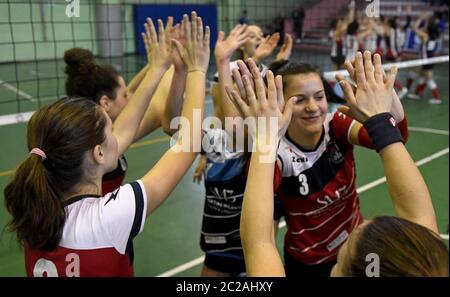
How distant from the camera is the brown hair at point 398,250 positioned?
29.2 inches

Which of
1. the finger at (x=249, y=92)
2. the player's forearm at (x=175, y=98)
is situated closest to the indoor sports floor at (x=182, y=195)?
the player's forearm at (x=175, y=98)

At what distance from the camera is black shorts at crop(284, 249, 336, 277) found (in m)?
1.71

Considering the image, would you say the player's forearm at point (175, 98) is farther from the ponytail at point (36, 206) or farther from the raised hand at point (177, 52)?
the ponytail at point (36, 206)

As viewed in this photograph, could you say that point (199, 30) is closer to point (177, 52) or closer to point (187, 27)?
point (187, 27)

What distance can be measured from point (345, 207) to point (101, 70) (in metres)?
1.06

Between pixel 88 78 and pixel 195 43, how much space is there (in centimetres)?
65

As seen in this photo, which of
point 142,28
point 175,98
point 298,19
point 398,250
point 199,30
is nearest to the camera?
point 398,250

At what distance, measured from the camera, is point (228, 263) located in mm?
2010

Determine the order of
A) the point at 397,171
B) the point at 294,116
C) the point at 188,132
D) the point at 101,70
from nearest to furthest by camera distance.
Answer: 1. the point at 397,171
2. the point at 188,132
3. the point at 294,116
4. the point at 101,70

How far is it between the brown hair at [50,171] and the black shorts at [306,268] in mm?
929

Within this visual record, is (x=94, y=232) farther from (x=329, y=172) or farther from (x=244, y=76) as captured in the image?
(x=329, y=172)

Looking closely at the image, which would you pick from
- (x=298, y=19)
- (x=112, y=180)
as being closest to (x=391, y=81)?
(x=112, y=180)

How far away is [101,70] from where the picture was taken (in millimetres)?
1845
